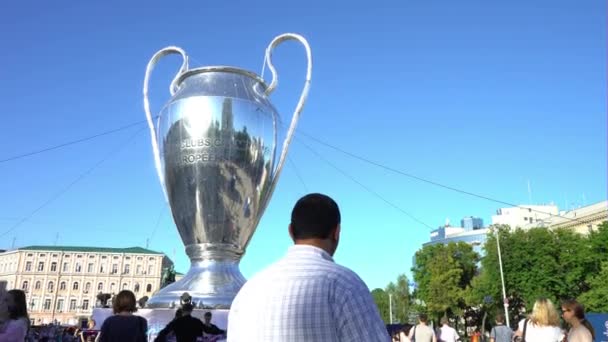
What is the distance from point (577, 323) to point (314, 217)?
12.5 ft

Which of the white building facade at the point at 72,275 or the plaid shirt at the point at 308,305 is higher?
the white building facade at the point at 72,275

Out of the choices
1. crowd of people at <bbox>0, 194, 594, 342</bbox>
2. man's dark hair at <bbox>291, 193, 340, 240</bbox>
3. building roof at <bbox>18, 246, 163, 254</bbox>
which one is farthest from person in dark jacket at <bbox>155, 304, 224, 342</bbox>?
building roof at <bbox>18, 246, 163, 254</bbox>

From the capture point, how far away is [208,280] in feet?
32.4

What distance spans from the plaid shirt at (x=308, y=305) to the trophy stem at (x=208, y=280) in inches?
302

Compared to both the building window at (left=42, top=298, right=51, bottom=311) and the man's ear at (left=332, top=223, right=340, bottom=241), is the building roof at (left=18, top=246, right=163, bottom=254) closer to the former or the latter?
the building window at (left=42, top=298, right=51, bottom=311)

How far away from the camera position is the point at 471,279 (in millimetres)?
51969

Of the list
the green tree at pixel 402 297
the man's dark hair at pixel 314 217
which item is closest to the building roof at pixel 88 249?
the green tree at pixel 402 297

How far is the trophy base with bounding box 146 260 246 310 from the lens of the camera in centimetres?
940

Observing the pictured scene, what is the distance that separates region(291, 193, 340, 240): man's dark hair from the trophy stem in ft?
25.2

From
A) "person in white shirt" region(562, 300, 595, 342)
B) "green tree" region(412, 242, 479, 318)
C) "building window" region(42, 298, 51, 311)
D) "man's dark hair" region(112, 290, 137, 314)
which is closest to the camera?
"person in white shirt" region(562, 300, 595, 342)

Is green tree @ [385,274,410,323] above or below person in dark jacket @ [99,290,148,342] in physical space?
above

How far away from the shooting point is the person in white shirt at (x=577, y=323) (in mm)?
4621

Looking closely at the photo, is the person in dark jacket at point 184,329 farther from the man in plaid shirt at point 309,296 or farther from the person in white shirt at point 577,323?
the man in plaid shirt at point 309,296

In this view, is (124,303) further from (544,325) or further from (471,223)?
(471,223)
